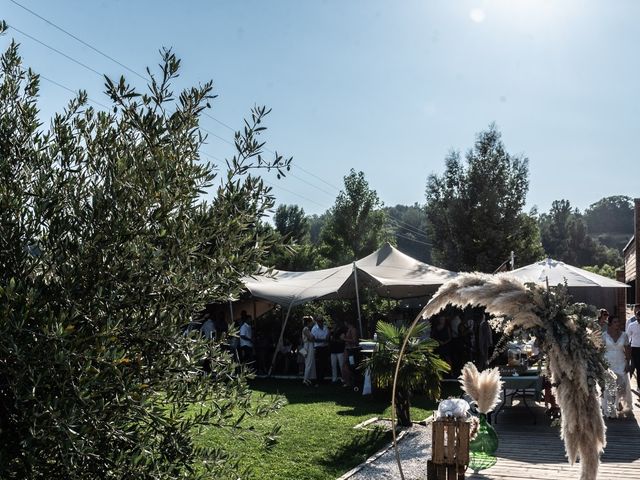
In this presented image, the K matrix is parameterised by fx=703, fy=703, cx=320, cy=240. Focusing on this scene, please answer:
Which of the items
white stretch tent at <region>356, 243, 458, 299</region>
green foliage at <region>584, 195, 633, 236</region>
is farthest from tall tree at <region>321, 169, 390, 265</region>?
green foliage at <region>584, 195, 633, 236</region>

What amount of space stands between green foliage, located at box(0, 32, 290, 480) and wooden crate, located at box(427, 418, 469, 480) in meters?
3.65

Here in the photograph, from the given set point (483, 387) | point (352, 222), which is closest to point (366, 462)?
point (483, 387)

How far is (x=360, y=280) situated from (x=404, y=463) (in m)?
10.5

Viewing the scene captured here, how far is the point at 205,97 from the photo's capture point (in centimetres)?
397

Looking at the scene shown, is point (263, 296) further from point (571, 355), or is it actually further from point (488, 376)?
point (571, 355)

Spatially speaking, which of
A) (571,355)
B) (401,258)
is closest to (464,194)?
(401,258)

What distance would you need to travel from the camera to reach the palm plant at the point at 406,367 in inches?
458

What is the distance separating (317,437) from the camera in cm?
1062

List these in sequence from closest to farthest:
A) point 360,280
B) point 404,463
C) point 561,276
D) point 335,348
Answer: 1. point 404,463
2. point 561,276
3. point 335,348
4. point 360,280

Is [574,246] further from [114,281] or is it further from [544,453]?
[114,281]

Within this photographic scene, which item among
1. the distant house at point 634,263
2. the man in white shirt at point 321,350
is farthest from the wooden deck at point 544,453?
the distant house at point 634,263

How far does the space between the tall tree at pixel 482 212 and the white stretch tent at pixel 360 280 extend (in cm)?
1739

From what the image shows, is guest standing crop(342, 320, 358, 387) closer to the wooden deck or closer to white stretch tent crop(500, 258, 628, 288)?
white stretch tent crop(500, 258, 628, 288)

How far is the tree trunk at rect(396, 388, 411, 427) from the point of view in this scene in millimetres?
11664
